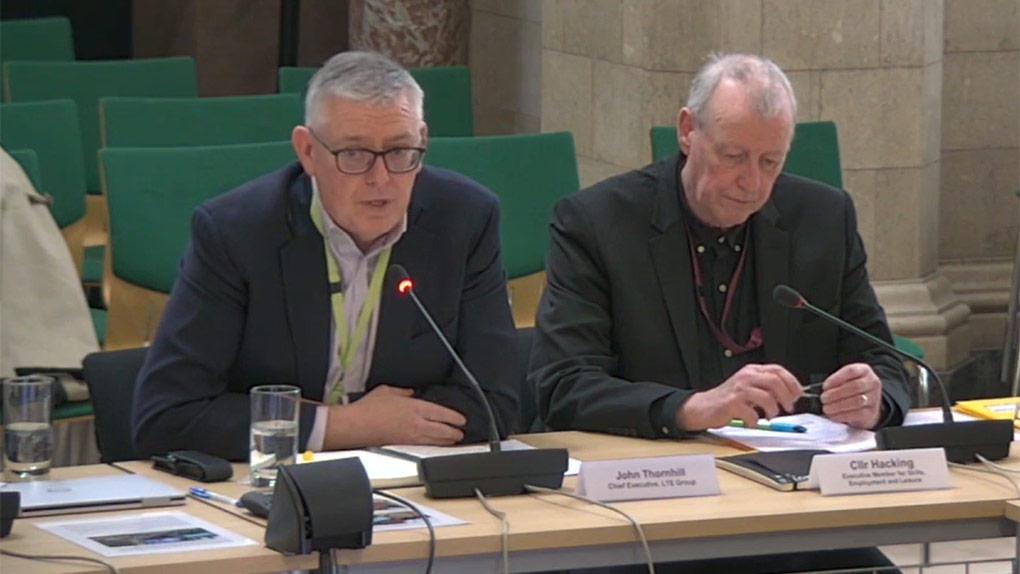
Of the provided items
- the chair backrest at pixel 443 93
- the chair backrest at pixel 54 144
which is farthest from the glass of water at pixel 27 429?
the chair backrest at pixel 443 93

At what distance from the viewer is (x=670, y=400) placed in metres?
3.80

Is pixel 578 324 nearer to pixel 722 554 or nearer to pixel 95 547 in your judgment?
pixel 722 554

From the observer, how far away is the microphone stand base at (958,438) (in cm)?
354

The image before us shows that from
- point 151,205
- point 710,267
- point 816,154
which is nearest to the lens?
point 710,267

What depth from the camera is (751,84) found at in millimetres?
4137

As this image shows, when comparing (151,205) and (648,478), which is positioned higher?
(151,205)

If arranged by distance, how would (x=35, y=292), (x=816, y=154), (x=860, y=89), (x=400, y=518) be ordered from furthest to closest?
1. (x=860, y=89)
2. (x=816, y=154)
3. (x=35, y=292)
4. (x=400, y=518)

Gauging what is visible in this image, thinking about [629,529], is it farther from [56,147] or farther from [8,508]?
[56,147]

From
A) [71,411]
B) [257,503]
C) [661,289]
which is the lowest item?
[71,411]

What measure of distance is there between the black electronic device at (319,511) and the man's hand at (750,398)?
38.0 inches

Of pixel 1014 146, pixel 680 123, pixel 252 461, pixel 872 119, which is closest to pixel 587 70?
pixel 872 119

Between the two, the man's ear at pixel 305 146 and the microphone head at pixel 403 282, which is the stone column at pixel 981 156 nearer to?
the man's ear at pixel 305 146

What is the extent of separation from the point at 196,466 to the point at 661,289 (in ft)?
3.92

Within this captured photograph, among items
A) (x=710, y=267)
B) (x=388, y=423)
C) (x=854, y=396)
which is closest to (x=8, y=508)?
(x=388, y=423)
